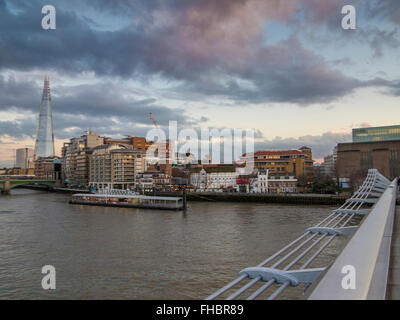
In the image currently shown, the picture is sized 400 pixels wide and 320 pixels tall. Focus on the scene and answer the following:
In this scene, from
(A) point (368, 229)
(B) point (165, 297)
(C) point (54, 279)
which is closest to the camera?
(A) point (368, 229)

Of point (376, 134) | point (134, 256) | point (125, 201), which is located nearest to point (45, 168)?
point (125, 201)

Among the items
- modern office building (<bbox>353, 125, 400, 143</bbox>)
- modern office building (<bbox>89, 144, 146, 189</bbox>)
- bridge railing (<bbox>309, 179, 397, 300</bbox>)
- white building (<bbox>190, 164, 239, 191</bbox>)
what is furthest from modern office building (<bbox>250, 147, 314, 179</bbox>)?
bridge railing (<bbox>309, 179, 397, 300</bbox>)

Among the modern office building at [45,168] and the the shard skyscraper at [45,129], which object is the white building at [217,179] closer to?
the modern office building at [45,168]

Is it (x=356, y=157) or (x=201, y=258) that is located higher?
(x=356, y=157)

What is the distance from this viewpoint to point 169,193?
1966 inches

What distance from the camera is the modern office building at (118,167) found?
64812mm

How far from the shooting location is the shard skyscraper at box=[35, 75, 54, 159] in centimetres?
11694

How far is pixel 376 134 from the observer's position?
6025cm

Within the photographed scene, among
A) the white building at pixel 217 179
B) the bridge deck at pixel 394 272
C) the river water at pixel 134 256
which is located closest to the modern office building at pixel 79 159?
the white building at pixel 217 179

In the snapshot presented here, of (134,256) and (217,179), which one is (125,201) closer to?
(134,256)
